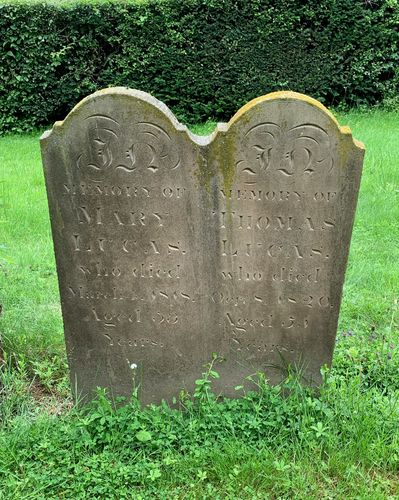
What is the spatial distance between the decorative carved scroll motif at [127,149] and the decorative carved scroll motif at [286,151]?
38 centimetres

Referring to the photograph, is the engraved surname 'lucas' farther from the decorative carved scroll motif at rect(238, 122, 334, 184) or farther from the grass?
the grass

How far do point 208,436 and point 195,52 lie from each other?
8.93 meters

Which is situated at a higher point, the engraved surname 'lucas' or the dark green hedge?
the dark green hedge

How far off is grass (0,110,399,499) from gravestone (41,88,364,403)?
0.71ft

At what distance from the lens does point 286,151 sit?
10.1ft

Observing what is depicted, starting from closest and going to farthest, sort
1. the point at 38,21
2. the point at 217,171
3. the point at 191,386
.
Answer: the point at 217,171 → the point at 191,386 → the point at 38,21

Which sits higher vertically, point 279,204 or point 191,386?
point 279,204

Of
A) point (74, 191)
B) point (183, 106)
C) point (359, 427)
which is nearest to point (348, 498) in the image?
point (359, 427)

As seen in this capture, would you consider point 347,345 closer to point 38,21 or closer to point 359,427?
point 359,427

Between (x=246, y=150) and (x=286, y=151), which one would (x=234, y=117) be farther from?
(x=286, y=151)

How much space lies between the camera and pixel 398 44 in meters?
11.1

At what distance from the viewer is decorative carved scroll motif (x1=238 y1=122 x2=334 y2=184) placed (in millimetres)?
3029

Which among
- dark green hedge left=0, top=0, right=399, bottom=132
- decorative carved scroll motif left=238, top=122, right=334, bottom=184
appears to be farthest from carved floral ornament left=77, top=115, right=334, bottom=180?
dark green hedge left=0, top=0, right=399, bottom=132

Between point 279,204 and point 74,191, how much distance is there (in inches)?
41.9
